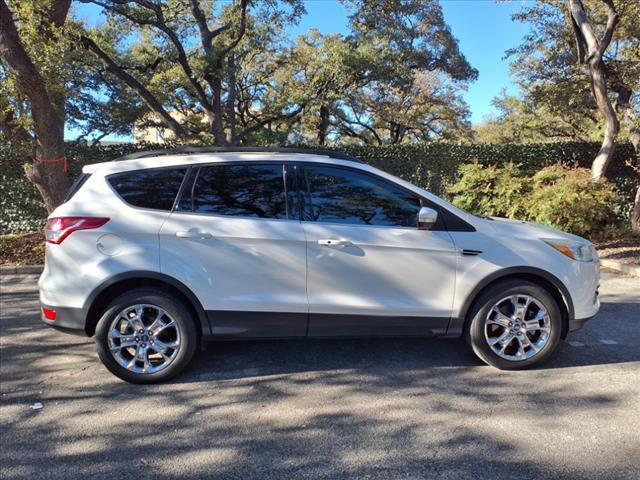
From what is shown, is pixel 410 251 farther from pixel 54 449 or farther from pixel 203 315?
pixel 54 449

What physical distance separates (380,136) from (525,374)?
24.1 metres

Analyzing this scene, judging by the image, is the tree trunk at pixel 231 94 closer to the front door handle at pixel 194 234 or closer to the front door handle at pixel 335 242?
the front door handle at pixel 194 234

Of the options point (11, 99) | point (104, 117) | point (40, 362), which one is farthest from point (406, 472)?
point (104, 117)

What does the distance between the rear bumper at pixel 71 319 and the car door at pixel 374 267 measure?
1.76 meters

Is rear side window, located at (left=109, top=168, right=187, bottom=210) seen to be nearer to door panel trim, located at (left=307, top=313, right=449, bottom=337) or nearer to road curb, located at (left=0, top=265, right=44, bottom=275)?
door panel trim, located at (left=307, top=313, right=449, bottom=337)

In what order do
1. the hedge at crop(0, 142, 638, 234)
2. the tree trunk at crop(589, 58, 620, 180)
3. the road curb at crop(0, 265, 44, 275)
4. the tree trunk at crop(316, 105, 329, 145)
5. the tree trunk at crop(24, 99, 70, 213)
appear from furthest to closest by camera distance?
the tree trunk at crop(316, 105, 329, 145) → the hedge at crop(0, 142, 638, 234) → the tree trunk at crop(589, 58, 620, 180) → the tree trunk at crop(24, 99, 70, 213) → the road curb at crop(0, 265, 44, 275)

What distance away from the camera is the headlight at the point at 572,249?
3.96m

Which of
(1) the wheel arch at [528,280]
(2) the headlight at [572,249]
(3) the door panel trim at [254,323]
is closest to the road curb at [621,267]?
(2) the headlight at [572,249]

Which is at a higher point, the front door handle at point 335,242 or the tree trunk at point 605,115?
the tree trunk at point 605,115

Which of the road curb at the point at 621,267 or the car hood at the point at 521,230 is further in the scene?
the road curb at the point at 621,267

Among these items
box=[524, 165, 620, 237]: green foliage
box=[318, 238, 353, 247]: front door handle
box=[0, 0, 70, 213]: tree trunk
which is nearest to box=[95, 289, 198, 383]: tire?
box=[318, 238, 353, 247]: front door handle

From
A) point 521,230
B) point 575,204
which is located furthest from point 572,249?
point 575,204

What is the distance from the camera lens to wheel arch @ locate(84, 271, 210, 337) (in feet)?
12.2

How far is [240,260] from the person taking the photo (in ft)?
12.4
